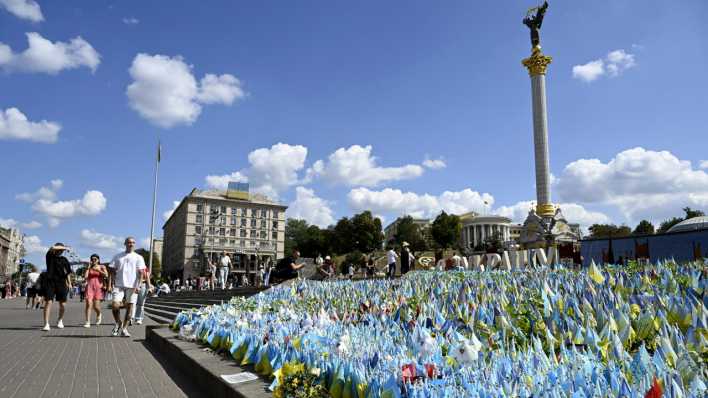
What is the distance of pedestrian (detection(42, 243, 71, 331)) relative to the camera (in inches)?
412

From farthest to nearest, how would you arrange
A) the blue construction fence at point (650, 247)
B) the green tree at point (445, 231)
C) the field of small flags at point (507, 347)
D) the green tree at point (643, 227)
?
the green tree at point (445, 231) → the green tree at point (643, 227) → the blue construction fence at point (650, 247) → the field of small flags at point (507, 347)

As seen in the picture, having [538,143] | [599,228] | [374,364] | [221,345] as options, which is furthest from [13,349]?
[599,228]

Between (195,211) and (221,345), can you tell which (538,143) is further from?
(195,211)

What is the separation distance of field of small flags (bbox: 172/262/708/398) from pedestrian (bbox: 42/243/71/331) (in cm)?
629

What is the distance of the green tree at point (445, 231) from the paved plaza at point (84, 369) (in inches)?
3497

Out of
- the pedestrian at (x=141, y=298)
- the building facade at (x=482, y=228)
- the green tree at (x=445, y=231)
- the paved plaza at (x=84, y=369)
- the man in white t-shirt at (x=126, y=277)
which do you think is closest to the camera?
the paved plaza at (x=84, y=369)

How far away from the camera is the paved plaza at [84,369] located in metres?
5.26

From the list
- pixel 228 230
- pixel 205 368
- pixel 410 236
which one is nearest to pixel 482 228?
pixel 410 236

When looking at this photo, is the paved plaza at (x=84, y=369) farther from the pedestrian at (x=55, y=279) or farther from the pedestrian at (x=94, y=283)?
the pedestrian at (x=94, y=283)

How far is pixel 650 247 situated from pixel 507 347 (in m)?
19.1

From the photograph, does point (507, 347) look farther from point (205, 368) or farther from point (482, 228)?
point (482, 228)

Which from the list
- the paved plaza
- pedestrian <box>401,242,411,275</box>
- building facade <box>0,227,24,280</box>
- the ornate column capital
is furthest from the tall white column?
building facade <box>0,227,24,280</box>

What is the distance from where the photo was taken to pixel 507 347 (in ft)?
12.1

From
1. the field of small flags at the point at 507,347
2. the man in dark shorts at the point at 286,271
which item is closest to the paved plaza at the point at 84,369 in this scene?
the field of small flags at the point at 507,347
